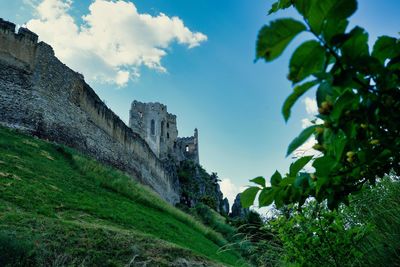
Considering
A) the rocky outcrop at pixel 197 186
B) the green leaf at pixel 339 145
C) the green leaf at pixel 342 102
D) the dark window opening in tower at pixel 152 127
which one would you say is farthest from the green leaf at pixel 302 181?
the dark window opening in tower at pixel 152 127

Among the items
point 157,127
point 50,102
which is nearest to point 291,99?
point 50,102

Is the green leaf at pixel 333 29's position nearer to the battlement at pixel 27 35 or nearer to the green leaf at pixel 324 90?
the green leaf at pixel 324 90

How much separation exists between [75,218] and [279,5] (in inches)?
276

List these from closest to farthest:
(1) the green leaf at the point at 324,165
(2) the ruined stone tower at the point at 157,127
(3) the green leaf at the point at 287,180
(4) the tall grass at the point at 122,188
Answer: (1) the green leaf at the point at 324,165
(3) the green leaf at the point at 287,180
(4) the tall grass at the point at 122,188
(2) the ruined stone tower at the point at 157,127

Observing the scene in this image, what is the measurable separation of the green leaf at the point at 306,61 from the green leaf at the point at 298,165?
42 cm

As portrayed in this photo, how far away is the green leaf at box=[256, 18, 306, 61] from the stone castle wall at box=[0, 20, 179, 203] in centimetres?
1520

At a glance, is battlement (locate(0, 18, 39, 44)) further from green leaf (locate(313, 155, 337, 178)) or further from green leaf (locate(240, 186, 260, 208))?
Answer: green leaf (locate(313, 155, 337, 178))

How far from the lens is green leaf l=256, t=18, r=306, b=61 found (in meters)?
0.96

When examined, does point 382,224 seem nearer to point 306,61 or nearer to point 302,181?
point 302,181

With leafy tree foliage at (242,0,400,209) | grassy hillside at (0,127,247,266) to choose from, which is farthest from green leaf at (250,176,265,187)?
grassy hillside at (0,127,247,266)

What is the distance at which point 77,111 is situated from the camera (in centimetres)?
1845

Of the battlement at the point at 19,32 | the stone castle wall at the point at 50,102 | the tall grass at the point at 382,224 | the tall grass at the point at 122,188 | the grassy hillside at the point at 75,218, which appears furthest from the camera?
the battlement at the point at 19,32

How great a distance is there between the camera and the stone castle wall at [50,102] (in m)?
15.2

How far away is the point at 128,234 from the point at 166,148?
133 feet
